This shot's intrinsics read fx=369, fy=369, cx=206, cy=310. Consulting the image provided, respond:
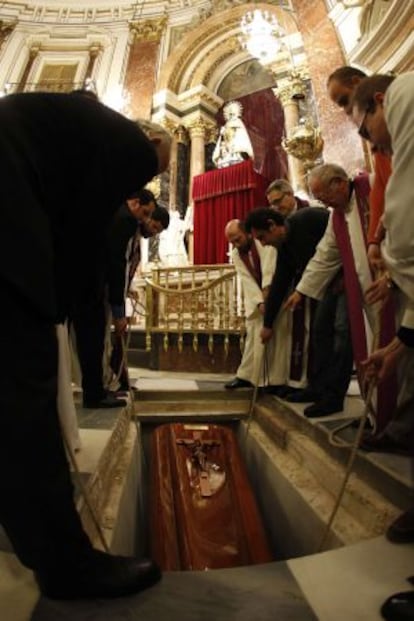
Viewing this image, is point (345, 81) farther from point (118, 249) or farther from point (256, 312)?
point (256, 312)

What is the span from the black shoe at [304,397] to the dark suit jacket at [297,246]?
0.67 m

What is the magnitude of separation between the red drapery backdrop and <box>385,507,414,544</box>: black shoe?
7516 mm

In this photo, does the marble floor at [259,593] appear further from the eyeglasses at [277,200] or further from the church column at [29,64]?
the church column at [29,64]

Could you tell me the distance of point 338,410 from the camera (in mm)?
2201

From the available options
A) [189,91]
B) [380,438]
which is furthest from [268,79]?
[380,438]

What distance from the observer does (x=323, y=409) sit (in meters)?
2.15

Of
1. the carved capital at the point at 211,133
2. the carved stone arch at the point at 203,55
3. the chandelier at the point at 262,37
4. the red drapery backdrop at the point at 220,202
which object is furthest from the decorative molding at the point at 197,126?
the chandelier at the point at 262,37

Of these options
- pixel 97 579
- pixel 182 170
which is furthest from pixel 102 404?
pixel 182 170

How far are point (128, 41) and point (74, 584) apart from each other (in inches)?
536

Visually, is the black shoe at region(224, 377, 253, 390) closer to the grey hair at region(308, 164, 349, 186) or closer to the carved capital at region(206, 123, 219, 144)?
the grey hair at region(308, 164, 349, 186)

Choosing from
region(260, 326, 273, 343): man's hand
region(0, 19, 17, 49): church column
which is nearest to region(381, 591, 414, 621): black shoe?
region(260, 326, 273, 343): man's hand

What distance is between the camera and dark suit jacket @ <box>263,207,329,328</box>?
263 cm

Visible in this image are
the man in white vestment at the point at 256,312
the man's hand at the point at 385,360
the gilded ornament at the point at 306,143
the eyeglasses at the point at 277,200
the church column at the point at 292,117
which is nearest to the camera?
the man's hand at the point at 385,360

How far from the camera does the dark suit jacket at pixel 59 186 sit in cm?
81
